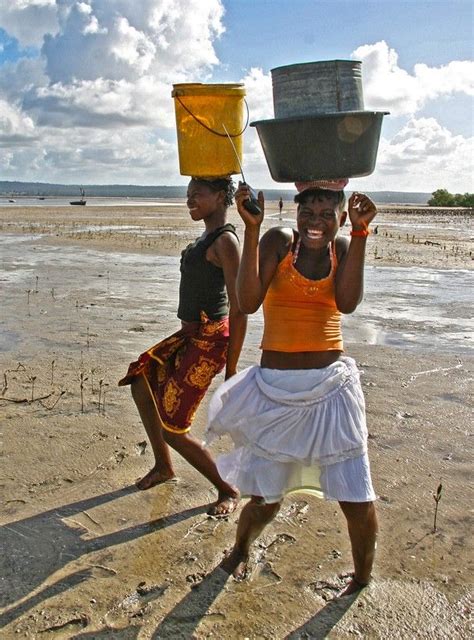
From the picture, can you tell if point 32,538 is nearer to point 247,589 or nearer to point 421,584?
point 247,589

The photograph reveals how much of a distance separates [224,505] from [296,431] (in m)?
1.15

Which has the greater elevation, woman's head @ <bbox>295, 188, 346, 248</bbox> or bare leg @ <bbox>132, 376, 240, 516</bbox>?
woman's head @ <bbox>295, 188, 346, 248</bbox>

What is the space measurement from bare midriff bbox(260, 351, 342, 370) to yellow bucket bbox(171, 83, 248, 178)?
1095 mm

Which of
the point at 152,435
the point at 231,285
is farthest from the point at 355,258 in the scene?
the point at 152,435

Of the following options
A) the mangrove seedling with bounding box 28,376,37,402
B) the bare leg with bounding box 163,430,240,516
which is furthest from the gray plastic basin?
the mangrove seedling with bounding box 28,376,37,402

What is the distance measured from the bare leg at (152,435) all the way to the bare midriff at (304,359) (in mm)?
1200

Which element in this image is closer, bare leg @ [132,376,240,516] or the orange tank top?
the orange tank top

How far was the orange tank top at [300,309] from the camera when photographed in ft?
9.57

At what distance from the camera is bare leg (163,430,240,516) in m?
3.73

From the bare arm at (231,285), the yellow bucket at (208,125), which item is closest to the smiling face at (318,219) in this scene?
the bare arm at (231,285)

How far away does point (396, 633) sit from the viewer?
2807 millimetres

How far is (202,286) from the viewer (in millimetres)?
3715

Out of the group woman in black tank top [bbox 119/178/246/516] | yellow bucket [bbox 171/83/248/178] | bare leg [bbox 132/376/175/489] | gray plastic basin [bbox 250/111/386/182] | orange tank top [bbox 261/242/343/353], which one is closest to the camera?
gray plastic basin [bbox 250/111/386/182]

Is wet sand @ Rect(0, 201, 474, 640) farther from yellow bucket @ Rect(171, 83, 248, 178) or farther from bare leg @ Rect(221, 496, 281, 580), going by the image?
yellow bucket @ Rect(171, 83, 248, 178)
